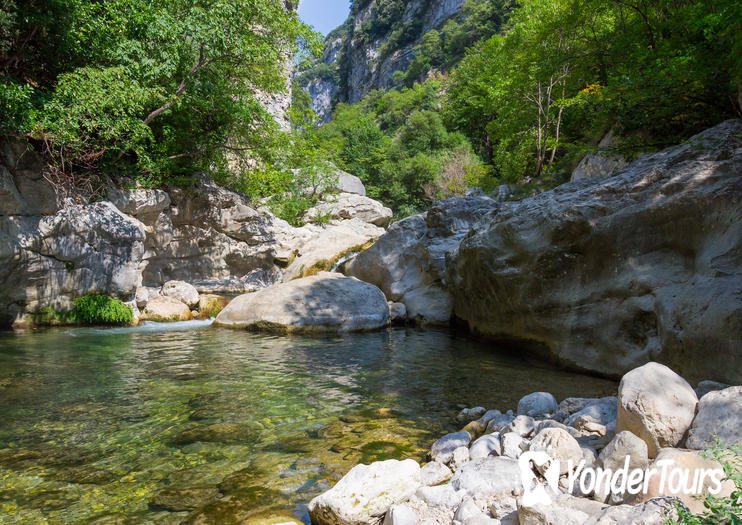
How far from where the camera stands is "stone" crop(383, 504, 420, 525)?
2535mm

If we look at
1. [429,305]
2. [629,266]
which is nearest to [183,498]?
[629,266]

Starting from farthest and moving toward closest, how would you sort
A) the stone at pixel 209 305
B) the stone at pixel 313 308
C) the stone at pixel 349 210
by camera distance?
the stone at pixel 349 210 < the stone at pixel 209 305 < the stone at pixel 313 308

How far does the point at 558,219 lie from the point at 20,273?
42.8 feet

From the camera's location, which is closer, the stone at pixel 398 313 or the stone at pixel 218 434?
the stone at pixel 218 434

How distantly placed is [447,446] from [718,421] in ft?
6.40

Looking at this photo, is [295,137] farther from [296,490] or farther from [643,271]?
[296,490]

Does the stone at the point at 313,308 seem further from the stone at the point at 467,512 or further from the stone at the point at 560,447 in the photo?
the stone at the point at 467,512

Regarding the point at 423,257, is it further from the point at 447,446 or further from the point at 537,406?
the point at 447,446

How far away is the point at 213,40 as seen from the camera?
1300 cm

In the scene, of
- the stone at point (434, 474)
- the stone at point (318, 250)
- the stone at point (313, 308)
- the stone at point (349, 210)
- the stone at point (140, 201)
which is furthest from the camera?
the stone at point (349, 210)

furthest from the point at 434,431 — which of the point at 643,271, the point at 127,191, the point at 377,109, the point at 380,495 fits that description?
the point at 377,109

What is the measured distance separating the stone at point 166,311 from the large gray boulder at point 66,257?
72 centimetres

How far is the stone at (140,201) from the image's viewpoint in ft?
42.8

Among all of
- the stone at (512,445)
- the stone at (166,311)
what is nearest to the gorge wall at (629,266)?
the stone at (512,445)
